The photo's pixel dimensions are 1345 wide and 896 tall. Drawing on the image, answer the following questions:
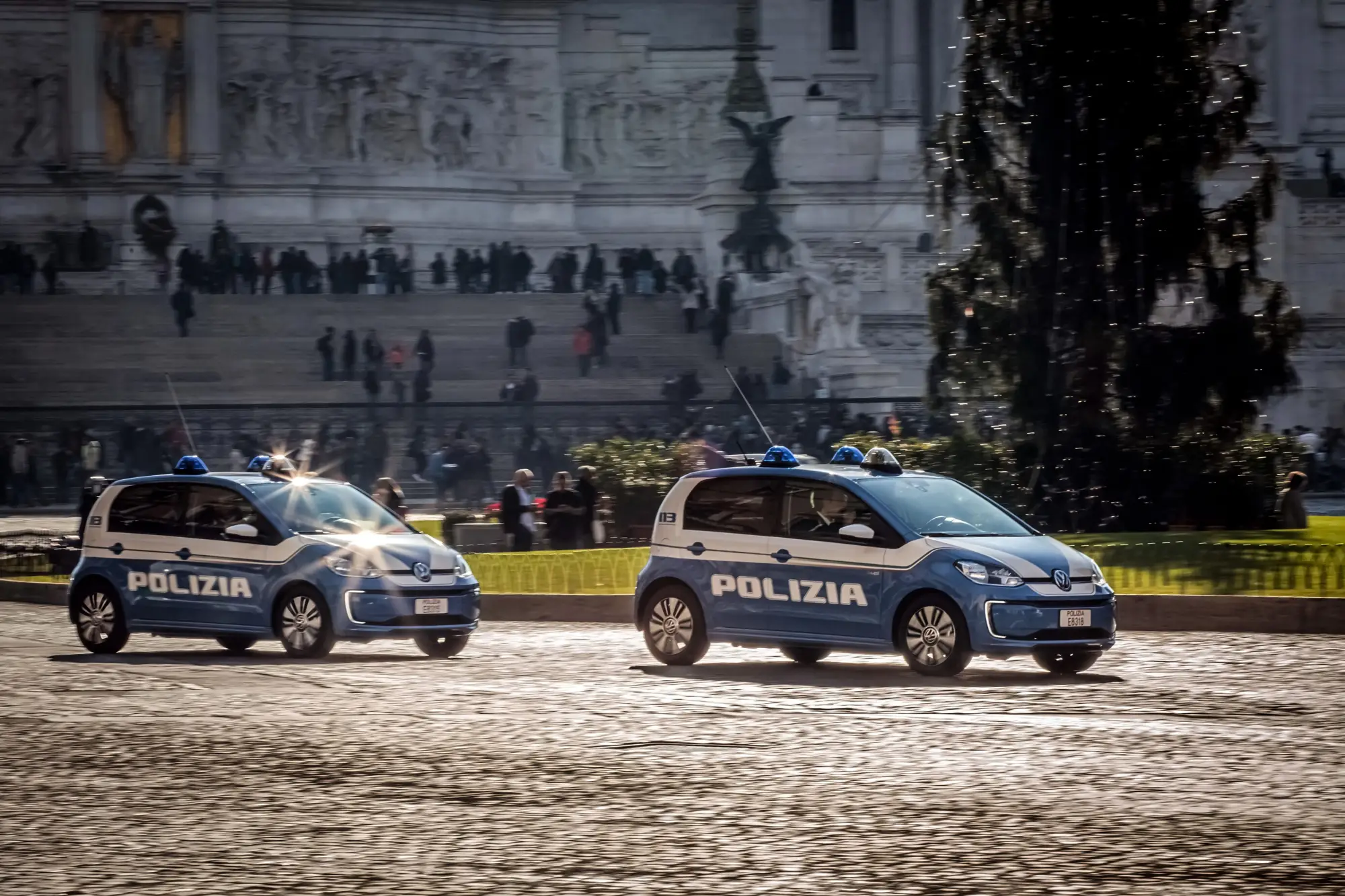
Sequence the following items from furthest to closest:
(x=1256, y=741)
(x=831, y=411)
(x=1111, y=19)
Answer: (x=831, y=411) < (x=1111, y=19) < (x=1256, y=741)

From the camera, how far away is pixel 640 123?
61938mm

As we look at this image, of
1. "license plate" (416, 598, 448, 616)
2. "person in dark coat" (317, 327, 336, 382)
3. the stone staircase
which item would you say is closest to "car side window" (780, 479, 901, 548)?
"license plate" (416, 598, 448, 616)

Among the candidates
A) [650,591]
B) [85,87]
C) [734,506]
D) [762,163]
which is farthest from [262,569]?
[85,87]

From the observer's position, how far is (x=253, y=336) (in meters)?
44.0

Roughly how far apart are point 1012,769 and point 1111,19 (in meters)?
15.4

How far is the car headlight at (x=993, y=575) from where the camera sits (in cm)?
1262

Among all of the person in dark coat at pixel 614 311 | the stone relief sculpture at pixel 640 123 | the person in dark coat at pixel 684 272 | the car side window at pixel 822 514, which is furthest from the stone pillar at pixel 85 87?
the car side window at pixel 822 514

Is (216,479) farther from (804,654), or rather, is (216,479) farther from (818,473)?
(818,473)

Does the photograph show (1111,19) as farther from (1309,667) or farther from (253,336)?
(253,336)

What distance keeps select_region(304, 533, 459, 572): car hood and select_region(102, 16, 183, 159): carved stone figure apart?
44.6 metres

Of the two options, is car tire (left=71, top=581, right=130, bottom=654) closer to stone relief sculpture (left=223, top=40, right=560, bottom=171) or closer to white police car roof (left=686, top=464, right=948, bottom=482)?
white police car roof (left=686, top=464, right=948, bottom=482)

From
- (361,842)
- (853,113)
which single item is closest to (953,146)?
(361,842)

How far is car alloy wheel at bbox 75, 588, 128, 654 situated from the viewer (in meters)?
15.3

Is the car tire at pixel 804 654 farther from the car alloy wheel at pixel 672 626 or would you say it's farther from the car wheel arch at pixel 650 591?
the car wheel arch at pixel 650 591
